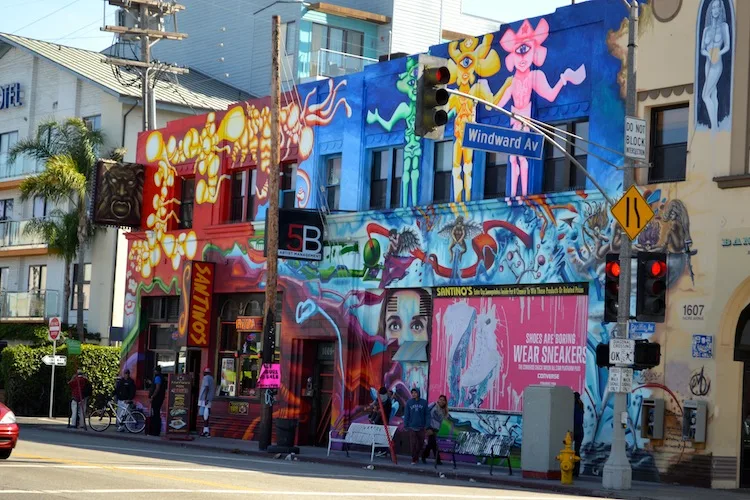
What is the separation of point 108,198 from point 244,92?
689 inches

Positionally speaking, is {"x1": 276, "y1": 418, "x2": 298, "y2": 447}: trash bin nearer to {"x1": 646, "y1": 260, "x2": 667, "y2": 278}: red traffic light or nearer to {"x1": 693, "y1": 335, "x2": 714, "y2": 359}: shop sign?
{"x1": 693, "y1": 335, "x2": 714, "y2": 359}: shop sign

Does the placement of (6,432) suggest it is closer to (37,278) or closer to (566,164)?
(566,164)

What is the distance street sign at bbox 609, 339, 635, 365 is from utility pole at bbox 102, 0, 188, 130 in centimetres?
2898

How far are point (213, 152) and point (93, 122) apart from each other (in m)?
18.1

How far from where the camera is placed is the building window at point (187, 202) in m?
42.5

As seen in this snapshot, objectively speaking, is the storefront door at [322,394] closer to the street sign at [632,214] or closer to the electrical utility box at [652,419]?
the electrical utility box at [652,419]

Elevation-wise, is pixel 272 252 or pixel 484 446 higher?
pixel 272 252

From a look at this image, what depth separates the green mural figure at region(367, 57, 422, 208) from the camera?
1324 inches

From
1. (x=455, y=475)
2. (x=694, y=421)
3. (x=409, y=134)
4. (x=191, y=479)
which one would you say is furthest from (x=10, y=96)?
(x=191, y=479)

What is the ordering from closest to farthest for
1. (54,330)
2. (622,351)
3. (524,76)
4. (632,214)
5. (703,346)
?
(622,351)
(632,214)
(703,346)
(524,76)
(54,330)

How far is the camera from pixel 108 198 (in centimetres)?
4350

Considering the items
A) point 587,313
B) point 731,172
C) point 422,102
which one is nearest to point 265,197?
point 587,313

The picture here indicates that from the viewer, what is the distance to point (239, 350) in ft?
129

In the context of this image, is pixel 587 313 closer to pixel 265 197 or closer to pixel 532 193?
pixel 532 193
